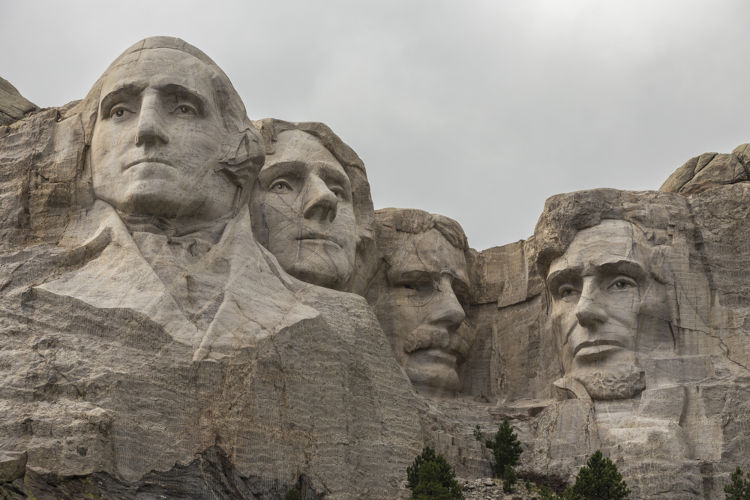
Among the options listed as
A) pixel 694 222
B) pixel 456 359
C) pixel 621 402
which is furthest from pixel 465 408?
pixel 694 222

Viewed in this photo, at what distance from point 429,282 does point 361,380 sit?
414cm

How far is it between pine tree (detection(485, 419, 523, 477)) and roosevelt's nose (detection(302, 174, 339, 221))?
353 cm

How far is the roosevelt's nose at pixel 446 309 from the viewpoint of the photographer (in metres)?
23.3

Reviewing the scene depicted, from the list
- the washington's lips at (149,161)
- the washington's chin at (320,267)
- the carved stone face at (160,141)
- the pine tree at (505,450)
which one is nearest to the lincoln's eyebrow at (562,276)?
the pine tree at (505,450)

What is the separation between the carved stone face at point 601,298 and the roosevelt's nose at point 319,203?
3249 mm

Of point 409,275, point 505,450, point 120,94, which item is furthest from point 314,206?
point 505,450

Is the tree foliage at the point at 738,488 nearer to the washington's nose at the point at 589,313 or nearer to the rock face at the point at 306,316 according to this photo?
the rock face at the point at 306,316

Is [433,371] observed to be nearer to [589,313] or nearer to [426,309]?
[426,309]

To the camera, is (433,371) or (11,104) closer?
(11,104)

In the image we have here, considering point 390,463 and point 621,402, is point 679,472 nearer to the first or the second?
point 621,402

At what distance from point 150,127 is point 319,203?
2.95 metres

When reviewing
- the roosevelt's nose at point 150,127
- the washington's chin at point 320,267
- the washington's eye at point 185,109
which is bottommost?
the washington's chin at point 320,267

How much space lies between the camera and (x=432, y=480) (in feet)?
60.3

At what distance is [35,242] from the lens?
19875mm
